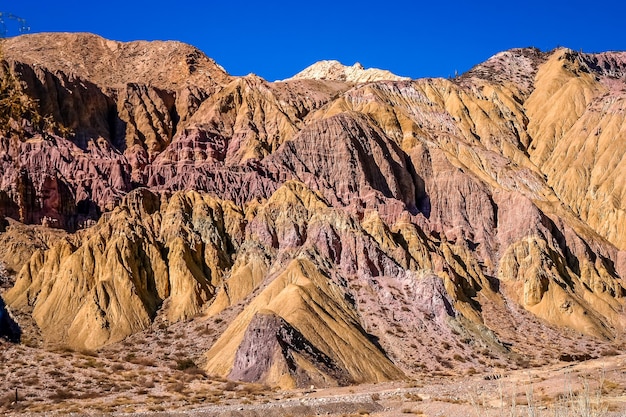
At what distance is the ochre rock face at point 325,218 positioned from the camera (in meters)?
69.6

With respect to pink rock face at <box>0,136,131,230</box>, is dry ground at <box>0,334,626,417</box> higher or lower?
lower

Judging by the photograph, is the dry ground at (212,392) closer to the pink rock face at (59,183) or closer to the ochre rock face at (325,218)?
the ochre rock face at (325,218)

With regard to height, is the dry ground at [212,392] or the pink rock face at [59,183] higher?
the pink rock face at [59,183]

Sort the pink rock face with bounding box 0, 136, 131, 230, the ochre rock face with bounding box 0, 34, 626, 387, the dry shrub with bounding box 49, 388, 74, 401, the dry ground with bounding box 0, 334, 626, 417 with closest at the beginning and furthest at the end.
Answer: the dry ground with bounding box 0, 334, 626, 417 < the dry shrub with bounding box 49, 388, 74, 401 < the ochre rock face with bounding box 0, 34, 626, 387 < the pink rock face with bounding box 0, 136, 131, 230

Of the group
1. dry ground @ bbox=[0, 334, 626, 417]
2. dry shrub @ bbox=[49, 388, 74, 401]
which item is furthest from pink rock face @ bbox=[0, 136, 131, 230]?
dry shrub @ bbox=[49, 388, 74, 401]

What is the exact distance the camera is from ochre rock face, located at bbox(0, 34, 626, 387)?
2741 inches

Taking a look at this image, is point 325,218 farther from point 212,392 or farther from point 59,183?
point 212,392

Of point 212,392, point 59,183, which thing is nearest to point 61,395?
point 212,392

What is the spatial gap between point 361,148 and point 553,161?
38.4m

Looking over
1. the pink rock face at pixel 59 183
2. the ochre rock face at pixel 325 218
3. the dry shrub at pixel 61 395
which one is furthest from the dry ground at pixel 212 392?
the pink rock face at pixel 59 183

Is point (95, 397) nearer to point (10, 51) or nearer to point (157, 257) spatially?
point (157, 257)

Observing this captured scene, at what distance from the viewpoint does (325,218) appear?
84562mm

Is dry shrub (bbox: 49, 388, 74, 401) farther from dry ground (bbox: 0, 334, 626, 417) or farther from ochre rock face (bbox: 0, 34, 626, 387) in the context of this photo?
ochre rock face (bbox: 0, 34, 626, 387)

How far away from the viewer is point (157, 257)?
3297 inches
